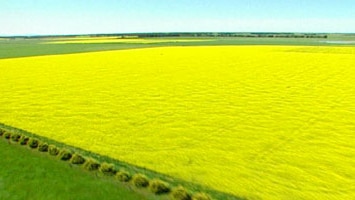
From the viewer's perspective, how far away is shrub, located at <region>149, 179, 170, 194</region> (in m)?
7.46

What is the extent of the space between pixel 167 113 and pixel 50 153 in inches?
222

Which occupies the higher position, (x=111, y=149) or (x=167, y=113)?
(x=167, y=113)

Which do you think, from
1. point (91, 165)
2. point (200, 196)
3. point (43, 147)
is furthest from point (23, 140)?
point (200, 196)

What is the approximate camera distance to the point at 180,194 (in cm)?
711

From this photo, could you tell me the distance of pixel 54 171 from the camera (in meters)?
8.50

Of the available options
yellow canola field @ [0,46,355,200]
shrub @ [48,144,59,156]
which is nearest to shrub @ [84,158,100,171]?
yellow canola field @ [0,46,355,200]

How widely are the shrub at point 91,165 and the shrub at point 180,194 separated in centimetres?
243

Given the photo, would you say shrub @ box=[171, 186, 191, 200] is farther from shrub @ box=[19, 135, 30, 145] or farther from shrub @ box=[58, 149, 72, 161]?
shrub @ box=[19, 135, 30, 145]

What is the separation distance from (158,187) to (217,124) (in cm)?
549

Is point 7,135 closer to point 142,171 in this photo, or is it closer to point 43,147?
point 43,147

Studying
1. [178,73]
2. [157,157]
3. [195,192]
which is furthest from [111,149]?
[178,73]

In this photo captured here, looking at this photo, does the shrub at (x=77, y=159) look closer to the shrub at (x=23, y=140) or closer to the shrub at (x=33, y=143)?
the shrub at (x=33, y=143)

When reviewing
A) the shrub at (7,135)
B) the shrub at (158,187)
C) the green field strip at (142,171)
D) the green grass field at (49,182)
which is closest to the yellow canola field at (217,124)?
the green field strip at (142,171)

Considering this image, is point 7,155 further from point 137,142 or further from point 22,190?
point 137,142
